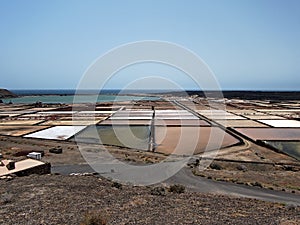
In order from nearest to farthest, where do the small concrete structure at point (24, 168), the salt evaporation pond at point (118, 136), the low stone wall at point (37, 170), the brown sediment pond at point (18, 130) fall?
the small concrete structure at point (24, 168) < the low stone wall at point (37, 170) < the salt evaporation pond at point (118, 136) < the brown sediment pond at point (18, 130)

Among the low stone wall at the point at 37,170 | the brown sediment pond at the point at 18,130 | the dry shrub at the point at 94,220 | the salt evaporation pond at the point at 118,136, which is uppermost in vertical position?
the dry shrub at the point at 94,220

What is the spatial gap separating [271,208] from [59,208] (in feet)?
27.7

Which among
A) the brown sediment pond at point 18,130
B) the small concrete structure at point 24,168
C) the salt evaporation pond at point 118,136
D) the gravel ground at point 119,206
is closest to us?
the gravel ground at point 119,206

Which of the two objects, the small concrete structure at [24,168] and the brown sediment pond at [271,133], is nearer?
the small concrete structure at [24,168]

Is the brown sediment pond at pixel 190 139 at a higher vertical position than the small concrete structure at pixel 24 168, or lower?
lower

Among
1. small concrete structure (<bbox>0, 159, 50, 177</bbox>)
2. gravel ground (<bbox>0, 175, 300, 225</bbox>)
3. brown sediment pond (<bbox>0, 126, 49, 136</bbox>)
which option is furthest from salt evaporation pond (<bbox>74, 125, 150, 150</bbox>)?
gravel ground (<bbox>0, 175, 300, 225</bbox>)

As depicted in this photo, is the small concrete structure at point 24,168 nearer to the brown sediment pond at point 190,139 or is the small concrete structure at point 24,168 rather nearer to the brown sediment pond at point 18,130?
the brown sediment pond at point 190,139

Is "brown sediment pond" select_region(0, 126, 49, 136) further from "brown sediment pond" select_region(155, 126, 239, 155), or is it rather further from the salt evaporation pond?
"brown sediment pond" select_region(155, 126, 239, 155)

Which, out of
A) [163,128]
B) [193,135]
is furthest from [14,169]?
[163,128]

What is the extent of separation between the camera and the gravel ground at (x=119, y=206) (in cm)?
1021

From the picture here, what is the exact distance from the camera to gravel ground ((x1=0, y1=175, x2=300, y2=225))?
1021 cm

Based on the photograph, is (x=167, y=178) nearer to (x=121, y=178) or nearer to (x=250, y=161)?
(x=121, y=178)

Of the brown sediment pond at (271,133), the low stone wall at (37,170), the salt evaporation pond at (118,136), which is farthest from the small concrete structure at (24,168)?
the brown sediment pond at (271,133)

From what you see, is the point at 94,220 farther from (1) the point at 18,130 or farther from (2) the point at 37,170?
(1) the point at 18,130
